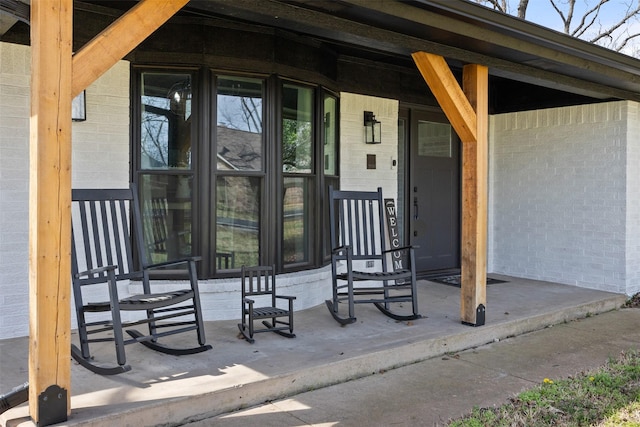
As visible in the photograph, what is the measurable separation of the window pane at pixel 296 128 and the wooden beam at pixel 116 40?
1880 millimetres

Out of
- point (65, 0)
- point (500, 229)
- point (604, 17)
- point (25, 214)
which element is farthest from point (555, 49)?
point (604, 17)

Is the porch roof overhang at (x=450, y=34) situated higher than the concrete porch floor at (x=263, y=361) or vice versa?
the porch roof overhang at (x=450, y=34)

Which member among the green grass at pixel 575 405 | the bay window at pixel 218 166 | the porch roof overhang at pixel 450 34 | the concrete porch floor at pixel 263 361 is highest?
the porch roof overhang at pixel 450 34

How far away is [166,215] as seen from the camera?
417cm

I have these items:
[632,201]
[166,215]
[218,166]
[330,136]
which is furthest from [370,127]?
[632,201]

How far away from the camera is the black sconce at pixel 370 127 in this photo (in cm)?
548

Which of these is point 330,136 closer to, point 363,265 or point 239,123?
point 239,123

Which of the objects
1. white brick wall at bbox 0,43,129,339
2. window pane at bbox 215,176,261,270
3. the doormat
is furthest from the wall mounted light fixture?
the doormat

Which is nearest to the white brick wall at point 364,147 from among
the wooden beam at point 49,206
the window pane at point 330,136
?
the window pane at point 330,136

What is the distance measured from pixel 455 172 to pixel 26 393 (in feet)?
16.8

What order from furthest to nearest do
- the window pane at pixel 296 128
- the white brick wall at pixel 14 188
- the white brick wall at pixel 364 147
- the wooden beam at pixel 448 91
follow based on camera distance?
the white brick wall at pixel 364 147, the window pane at pixel 296 128, the wooden beam at pixel 448 91, the white brick wall at pixel 14 188

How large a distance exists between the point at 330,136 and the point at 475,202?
62.0 inches

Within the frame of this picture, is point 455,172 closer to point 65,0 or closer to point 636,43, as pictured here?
point 65,0

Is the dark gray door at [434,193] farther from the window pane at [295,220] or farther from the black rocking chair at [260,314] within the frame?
the black rocking chair at [260,314]
